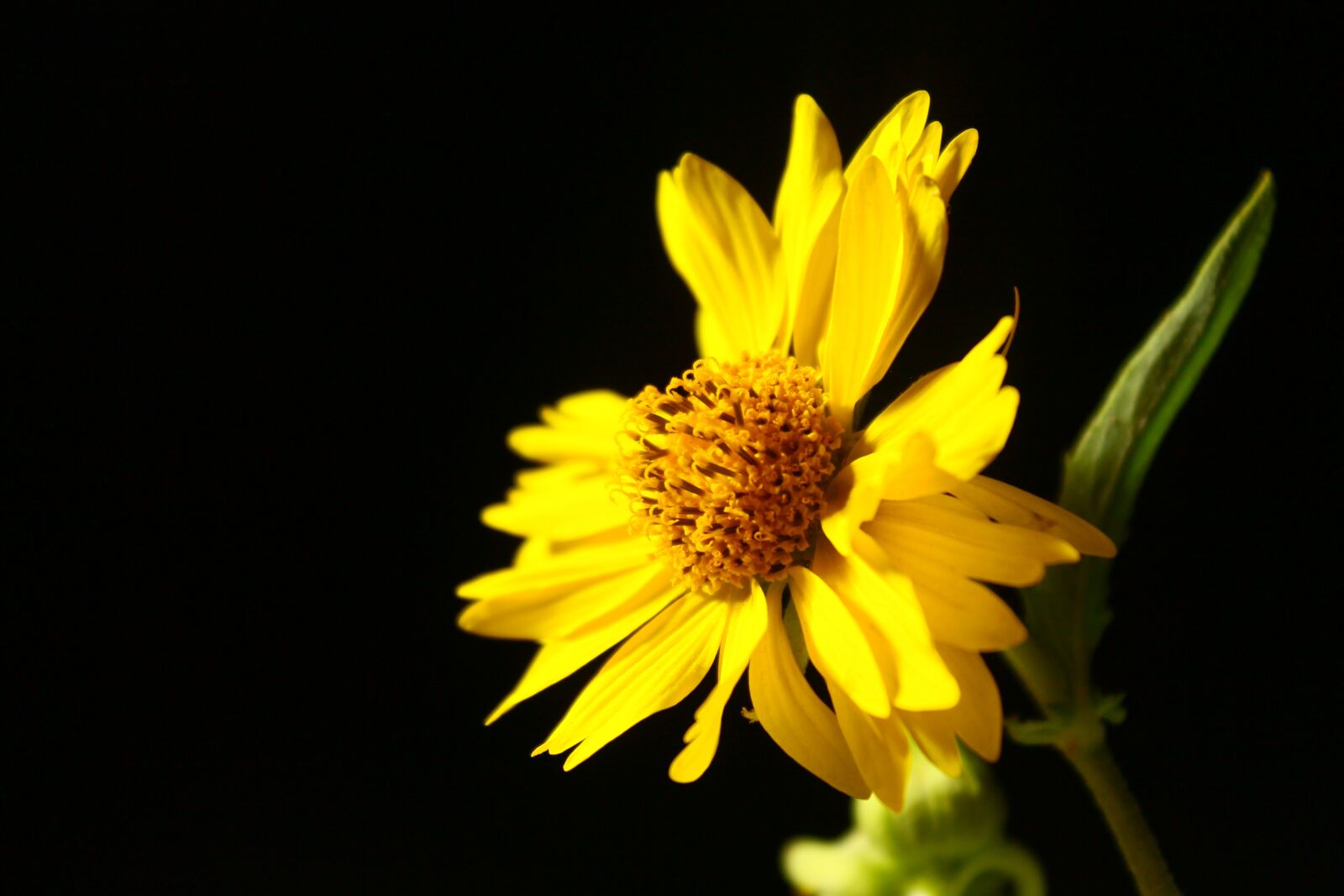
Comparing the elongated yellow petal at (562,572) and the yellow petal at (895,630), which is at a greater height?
the elongated yellow petal at (562,572)

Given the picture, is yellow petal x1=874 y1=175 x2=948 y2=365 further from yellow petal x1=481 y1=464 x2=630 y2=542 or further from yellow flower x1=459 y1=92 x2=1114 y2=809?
yellow petal x1=481 y1=464 x2=630 y2=542

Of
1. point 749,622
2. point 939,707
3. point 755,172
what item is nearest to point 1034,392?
point 755,172

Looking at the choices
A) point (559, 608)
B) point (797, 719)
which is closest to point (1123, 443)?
point (797, 719)

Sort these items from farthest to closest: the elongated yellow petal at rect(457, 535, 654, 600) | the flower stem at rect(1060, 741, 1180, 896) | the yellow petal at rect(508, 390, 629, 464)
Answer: the yellow petal at rect(508, 390, 629, 464)
the elongated yellow petal at rect(457, 535, 654, 600)
the flower stem at rect(1060, 741, 1180, 896)

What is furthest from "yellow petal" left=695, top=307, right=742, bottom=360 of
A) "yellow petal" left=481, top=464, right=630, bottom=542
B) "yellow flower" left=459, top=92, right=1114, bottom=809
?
"yellow petal" left=481, top=464, right=630, bottom=542

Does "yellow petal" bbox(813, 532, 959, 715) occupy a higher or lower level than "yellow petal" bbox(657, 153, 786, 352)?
lower

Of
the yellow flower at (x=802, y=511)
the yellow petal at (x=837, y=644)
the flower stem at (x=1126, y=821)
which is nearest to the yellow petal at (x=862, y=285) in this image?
the yellow flower at (x=802, y=511)

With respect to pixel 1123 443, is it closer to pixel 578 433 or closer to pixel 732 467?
pixel 732 467

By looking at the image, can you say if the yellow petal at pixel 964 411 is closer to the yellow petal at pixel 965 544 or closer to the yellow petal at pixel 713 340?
the yellow petal at pixel 965 544
